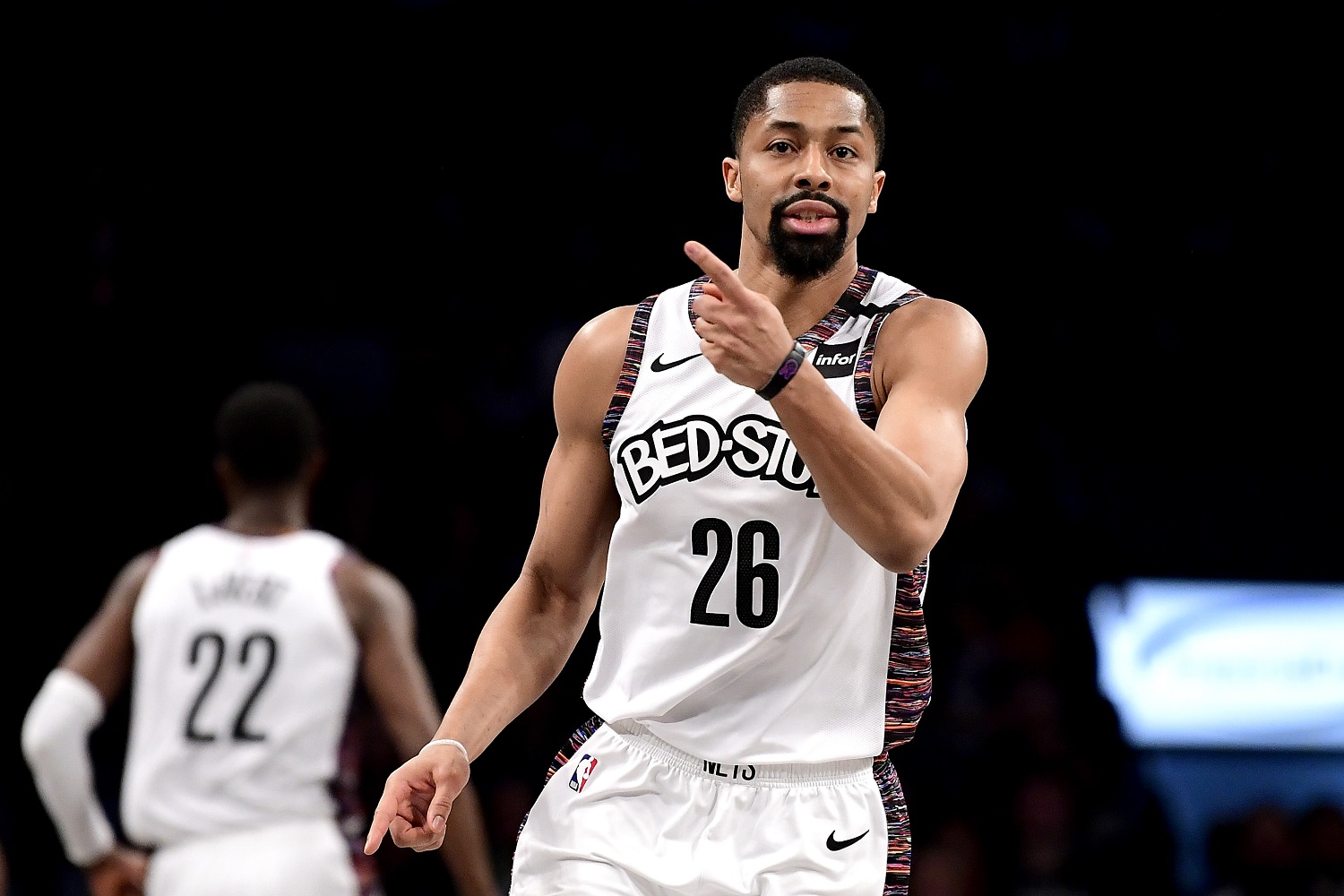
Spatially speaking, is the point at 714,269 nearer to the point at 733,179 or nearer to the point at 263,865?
the point at 733,179

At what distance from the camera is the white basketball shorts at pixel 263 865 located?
489cm

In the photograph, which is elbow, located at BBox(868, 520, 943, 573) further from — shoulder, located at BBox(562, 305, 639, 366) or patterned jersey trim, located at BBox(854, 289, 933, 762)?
shoulder, located at BBox(562, 305, 639, 366)

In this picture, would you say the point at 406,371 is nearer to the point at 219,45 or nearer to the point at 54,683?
the point at 219,45

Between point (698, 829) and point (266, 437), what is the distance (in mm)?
2597

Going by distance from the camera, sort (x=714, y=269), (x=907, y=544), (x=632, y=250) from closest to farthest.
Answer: (x=714, y=269) < (x=907, y=544) < (x=632, y=250)

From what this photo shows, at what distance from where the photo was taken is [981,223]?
10.4 metres

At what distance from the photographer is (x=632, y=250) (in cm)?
1008

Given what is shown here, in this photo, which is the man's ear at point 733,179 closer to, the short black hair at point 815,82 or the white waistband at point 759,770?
the short black hair at point 815,82

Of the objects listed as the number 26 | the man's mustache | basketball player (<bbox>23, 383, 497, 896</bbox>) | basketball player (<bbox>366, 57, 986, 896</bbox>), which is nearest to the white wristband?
basketball player (<bbox>366, 57, 986, 896</bbox>)

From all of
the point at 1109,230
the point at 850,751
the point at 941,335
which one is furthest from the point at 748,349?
the point at 1109,230

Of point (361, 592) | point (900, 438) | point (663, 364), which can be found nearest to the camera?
point (900, 438)

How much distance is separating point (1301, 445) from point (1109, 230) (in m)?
1.76

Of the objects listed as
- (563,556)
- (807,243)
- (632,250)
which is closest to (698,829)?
(563,556)

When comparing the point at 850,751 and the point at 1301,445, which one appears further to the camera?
the point at 1301,445
